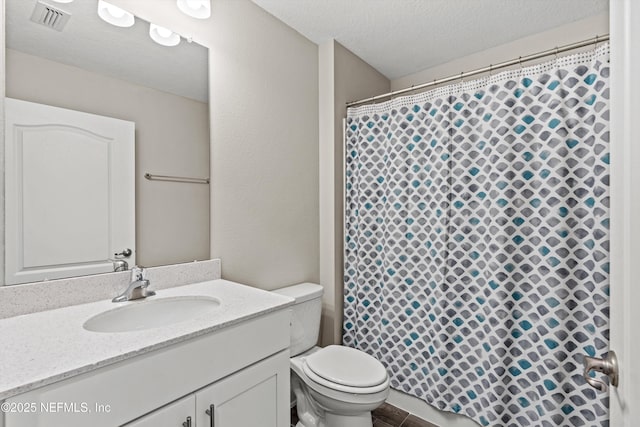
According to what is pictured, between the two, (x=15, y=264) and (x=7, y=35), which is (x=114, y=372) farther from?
(x=7, y=35)

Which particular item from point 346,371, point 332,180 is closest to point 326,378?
point 346,371

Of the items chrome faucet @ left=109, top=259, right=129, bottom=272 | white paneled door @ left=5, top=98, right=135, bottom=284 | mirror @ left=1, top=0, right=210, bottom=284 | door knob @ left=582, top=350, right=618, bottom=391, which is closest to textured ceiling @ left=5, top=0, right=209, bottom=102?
mirror @ left=1, top=0, right=210, bottom=284

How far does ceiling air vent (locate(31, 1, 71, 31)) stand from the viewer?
1.12 m

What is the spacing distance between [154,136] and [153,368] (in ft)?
3.25

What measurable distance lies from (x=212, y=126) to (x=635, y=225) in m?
1.58

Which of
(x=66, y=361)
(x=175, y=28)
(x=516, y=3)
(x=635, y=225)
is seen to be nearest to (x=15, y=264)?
(x=66, y=361)

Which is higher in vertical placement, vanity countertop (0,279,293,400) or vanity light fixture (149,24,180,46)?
vanity light fixture (149,24,180,46)

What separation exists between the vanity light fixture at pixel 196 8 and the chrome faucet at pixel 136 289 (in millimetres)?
1193

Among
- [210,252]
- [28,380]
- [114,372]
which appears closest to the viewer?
[28,380]

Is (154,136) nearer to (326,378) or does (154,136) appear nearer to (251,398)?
(251,398)

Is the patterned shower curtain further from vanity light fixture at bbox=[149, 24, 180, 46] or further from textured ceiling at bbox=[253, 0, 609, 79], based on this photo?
vanity light fixture at bbox=[149, 24, 180, 46]

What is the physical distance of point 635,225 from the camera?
544 mm

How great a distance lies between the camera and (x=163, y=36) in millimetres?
1437

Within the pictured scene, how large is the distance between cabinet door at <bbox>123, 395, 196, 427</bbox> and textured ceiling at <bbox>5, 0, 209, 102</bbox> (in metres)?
1.25
